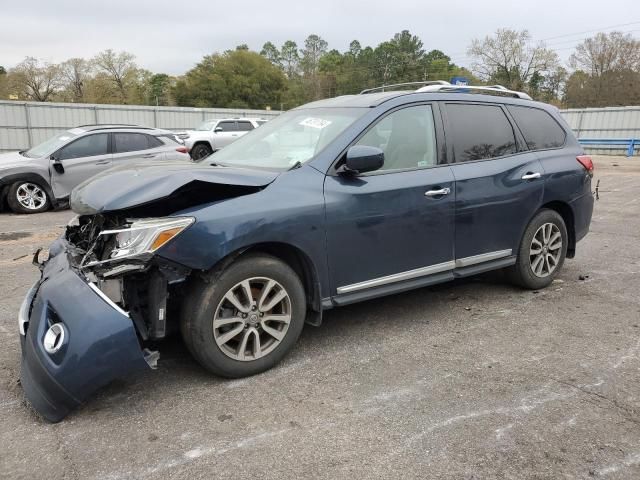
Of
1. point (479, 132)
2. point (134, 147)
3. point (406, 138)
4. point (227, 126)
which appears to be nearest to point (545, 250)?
point (479, 132)

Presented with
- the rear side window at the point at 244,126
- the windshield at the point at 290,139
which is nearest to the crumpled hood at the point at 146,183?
the windshield at the point at 290,139

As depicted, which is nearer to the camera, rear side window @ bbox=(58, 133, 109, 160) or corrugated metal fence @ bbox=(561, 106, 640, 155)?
rear side window @ bbox=(58, 133, 109, 160)

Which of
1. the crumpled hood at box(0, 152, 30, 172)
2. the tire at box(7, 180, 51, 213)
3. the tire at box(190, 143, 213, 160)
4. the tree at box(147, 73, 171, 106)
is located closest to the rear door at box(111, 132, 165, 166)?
the tire at box(7, 180, 51, 213)

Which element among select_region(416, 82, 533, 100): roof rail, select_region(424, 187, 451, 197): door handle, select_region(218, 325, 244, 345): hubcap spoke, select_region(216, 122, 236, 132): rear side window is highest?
select_region(216, 122, 236, 132): rear side window

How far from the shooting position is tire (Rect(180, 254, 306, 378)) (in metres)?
3.06

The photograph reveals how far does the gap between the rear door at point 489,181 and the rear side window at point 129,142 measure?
7.82 m

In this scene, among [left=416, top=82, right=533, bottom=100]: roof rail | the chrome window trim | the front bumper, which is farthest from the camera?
[left=416, top=82, right=533, bottom=100]: roof rail

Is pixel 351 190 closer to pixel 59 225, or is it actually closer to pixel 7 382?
pixel 7 382

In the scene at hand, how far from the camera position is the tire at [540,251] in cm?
479

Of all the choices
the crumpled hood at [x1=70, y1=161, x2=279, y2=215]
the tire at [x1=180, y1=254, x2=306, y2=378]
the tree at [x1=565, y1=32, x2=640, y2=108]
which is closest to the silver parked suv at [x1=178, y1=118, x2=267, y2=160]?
the crumpled hood at [x1=70, y1=161, x2=279, y2=215]

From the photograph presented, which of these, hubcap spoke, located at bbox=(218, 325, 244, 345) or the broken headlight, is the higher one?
the broken headlight

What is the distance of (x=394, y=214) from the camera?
3.73m

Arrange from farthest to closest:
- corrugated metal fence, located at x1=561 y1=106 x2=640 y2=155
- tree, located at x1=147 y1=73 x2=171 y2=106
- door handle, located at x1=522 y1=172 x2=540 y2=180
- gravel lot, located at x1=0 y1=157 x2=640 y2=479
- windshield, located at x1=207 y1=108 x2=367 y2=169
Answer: tree, located at x1=147 y1=73 x2=171 y2=106, corrugated metal fence, located at x1=561 y1=106 x2=640 y2=155, door handle, located at x1=522 y1=172 x2=540 y2=180, windshield, located at x1=207 y1=108 x2=367 y2=169, gravel lot, located at x1=0 y1=157 x2=640 y2=479

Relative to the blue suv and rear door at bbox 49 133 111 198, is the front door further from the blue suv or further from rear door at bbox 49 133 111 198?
rear door at bbox 49 133 111 198
